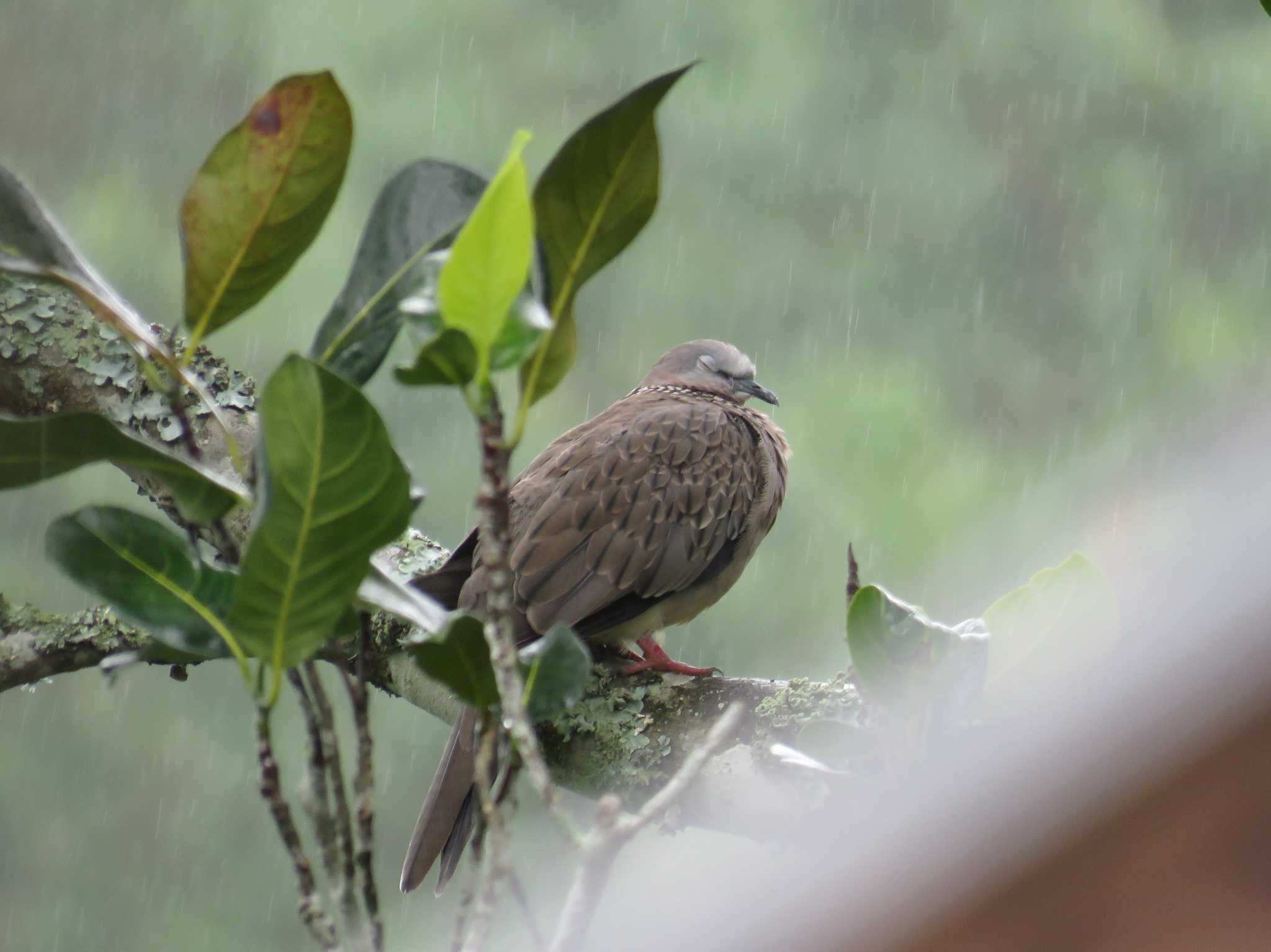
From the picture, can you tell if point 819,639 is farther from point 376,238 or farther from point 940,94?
point 376,238

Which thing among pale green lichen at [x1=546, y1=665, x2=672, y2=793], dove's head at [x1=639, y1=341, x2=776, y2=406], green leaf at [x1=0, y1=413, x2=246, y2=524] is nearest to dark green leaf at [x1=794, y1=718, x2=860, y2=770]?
green leaf at [x1=0, y1=413, x2=246, y2=524]

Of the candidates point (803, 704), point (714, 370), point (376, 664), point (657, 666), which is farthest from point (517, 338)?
point (714, 370)

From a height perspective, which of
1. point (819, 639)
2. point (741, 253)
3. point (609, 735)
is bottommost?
point (609, 735)

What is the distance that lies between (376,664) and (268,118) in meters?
1.20

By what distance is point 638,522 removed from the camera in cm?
234

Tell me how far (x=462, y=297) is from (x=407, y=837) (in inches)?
240

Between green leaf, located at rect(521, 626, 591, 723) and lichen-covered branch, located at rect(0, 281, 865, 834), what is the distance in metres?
0.79

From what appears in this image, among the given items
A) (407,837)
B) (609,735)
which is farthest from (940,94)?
(609,735)

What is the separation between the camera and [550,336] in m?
0.78

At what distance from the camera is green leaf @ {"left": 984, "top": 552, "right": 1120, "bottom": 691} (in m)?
0.89

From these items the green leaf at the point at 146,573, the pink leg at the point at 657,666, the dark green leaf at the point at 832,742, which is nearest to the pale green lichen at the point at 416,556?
the pink leg at the point at 657,666

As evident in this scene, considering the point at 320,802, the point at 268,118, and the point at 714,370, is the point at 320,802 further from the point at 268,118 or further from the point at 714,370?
the point at 714,370

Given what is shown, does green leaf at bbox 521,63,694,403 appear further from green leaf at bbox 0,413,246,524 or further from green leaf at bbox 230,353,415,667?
green leaf at bbox 0,413,246,524

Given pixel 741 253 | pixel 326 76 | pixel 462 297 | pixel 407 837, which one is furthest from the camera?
pixel 741 253
